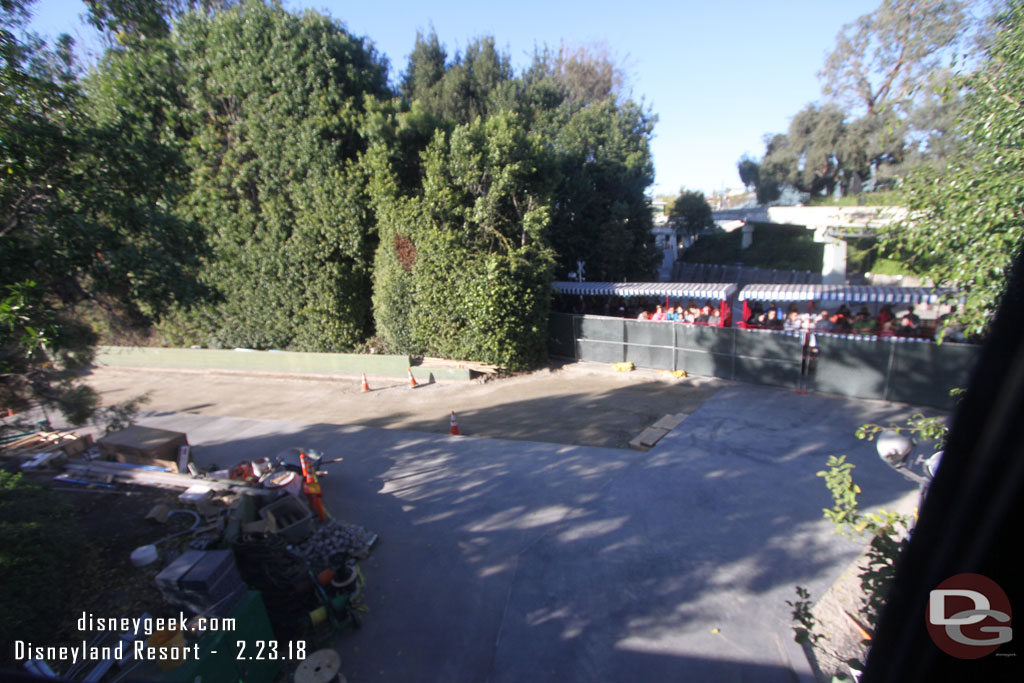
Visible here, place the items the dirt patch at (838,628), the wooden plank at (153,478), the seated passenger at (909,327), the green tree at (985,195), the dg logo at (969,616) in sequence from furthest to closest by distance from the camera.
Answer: the seated passenger at (909,327), the wooden plank at (153,478), the dirt patch at (838,628), the green tree at (985,195), the dg logo at (969,616)

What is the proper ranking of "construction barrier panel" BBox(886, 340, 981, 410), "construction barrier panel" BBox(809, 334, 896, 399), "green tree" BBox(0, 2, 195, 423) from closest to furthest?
"green tree" BBox(0, 2, 195, 423)
"construction barrier panel" BBox(886, 340, 981, 410)
"construction barrier panel" BBox(809, 334, 896, 399)

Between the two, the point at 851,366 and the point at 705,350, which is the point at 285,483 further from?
the point at 851,366

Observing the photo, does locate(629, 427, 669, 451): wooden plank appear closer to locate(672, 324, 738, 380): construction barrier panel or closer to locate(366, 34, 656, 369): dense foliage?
locate(672, 324, 738, 380): construction barrier panel

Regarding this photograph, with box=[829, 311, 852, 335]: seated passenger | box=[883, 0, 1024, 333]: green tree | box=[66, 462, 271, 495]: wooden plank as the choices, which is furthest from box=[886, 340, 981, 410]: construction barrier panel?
box=[66, 462, 271, 495]: wooden plank

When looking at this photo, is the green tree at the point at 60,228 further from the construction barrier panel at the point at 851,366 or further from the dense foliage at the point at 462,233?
the construction barrier panel at the point at 851,366

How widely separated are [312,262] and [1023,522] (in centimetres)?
1841

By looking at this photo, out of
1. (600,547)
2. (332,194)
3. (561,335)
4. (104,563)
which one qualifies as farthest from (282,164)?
(600,547)

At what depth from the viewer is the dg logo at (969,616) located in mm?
1213

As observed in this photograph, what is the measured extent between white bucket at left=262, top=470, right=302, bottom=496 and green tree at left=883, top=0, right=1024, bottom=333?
841cm

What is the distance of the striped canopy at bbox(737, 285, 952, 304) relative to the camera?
12.0m

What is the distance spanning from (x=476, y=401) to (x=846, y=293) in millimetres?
10074

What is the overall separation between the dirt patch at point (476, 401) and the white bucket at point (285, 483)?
14.1 feet

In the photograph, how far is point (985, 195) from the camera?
4656 millimetres

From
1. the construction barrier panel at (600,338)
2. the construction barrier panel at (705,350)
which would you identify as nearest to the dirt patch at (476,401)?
the construction barrier panel at (705,350)
